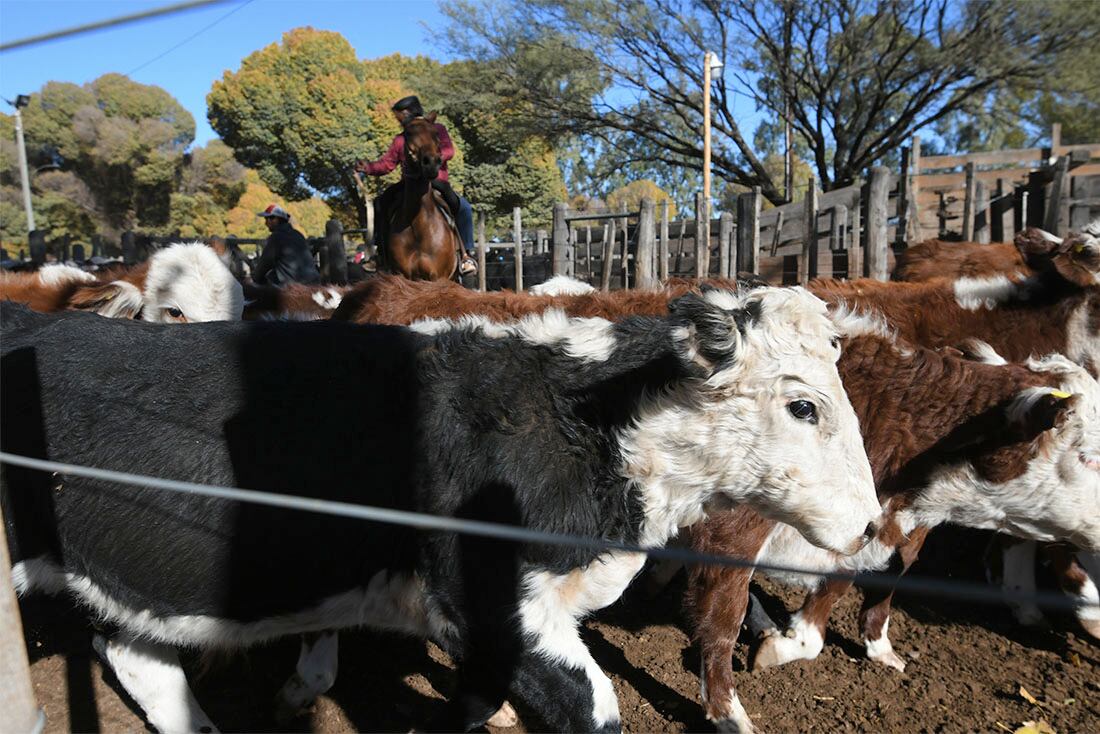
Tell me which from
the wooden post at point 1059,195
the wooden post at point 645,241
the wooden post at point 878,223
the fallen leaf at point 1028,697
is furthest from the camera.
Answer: the wooden post at point 645,241

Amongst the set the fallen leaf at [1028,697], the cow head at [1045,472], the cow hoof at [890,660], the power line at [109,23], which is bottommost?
the fallen leaf at [1028,697]

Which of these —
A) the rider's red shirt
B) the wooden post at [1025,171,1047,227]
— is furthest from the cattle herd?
the wooden post at [1025,171,1047,227]

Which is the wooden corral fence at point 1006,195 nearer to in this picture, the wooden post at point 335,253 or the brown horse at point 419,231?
the brown horse at point 419,231

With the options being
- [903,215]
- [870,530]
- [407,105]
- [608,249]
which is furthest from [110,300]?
[903,215]

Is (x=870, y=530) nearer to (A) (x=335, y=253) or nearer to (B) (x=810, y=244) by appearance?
(B) (x=810, y=244)

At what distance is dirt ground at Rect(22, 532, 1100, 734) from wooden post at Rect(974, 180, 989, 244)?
9.84m

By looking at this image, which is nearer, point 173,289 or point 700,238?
point 173,289

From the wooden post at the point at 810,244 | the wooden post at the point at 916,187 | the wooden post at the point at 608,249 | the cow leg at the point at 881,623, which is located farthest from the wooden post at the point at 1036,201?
the cow leg at the point at 881,623

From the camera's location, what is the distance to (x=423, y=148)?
30.4 feet

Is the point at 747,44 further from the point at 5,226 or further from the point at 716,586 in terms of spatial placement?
the point at 5,226

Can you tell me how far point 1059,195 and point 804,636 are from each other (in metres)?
8.36

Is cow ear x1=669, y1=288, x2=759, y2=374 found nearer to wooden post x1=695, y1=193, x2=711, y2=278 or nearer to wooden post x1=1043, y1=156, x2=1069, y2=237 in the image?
wooden post x1=695, y1=193, x2=711, y2=278

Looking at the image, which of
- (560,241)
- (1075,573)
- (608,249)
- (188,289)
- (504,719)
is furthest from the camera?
(608,249)

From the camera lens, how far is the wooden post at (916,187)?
13.5m
